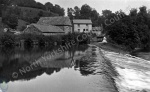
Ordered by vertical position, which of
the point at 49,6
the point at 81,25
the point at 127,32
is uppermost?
the point at 49,6

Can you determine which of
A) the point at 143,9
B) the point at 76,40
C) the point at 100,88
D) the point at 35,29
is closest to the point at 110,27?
the point at 76,40

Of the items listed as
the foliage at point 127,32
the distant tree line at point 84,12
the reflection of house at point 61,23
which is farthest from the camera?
the distant tree line at point 84,12

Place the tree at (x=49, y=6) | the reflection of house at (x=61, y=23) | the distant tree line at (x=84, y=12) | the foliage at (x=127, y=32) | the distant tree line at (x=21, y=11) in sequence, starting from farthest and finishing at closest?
the tree at (x=49, y=6), the distant tree line at (x=84, y=12), the distant tree line at (x=21, y=11), the reflection of house at (x=61, y=23), the foliage at (x=127, y=32)

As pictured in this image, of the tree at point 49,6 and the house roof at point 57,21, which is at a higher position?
the tree at point 49,6

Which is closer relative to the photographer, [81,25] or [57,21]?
[57,21]

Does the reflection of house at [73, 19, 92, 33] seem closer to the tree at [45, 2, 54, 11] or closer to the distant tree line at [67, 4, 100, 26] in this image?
the distant tree line at [67, 4, 100, 26]

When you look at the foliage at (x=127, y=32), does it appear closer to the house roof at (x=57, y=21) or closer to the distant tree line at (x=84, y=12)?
the house roof at (x=57, y=21)

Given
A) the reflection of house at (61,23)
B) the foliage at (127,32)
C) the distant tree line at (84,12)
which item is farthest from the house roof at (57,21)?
the distant tree line at (84,12)

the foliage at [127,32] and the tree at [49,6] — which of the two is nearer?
the foliage at [127,32]

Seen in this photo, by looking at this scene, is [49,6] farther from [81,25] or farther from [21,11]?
[81,25]

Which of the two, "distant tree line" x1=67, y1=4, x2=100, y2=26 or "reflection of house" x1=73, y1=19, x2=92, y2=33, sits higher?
"distant tree line" x1=67, y1=4, x2=100, y2=26

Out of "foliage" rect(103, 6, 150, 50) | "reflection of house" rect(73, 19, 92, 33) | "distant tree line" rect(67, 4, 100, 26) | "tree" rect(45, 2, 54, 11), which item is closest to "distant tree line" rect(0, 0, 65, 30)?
"tree" rect(45, 2, 54, 11)

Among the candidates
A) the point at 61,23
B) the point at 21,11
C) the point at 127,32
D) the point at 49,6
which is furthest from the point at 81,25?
the point at 49,6

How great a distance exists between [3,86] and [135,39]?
42748 millimetres
